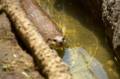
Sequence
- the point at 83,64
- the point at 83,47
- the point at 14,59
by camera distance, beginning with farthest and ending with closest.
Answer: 1. the point at 83,47
2. the point at 83,64
3. the point at 14,59

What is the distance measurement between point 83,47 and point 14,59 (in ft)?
6.60

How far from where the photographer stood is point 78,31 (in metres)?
4.96

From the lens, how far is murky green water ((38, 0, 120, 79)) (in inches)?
159

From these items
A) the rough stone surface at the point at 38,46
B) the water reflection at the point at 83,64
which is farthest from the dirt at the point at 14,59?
the water reflection at the point at 83,64

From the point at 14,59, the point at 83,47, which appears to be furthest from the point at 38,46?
the point at 83,47

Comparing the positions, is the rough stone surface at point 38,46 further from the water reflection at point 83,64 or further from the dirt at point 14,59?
the water reflection at point 83,64

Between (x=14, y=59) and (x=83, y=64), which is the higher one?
(x=14, y=59)

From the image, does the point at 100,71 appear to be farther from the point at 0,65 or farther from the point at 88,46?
the point at 0,65

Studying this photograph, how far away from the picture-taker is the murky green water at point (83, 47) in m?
4.04

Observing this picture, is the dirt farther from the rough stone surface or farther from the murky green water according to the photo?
the murky green water

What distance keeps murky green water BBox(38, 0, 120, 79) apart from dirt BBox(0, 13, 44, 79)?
1180mm

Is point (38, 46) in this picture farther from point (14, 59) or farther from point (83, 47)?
point (83, 47)

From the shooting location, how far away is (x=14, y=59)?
10.0 feet

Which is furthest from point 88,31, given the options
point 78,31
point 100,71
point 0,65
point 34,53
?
point 0,65
